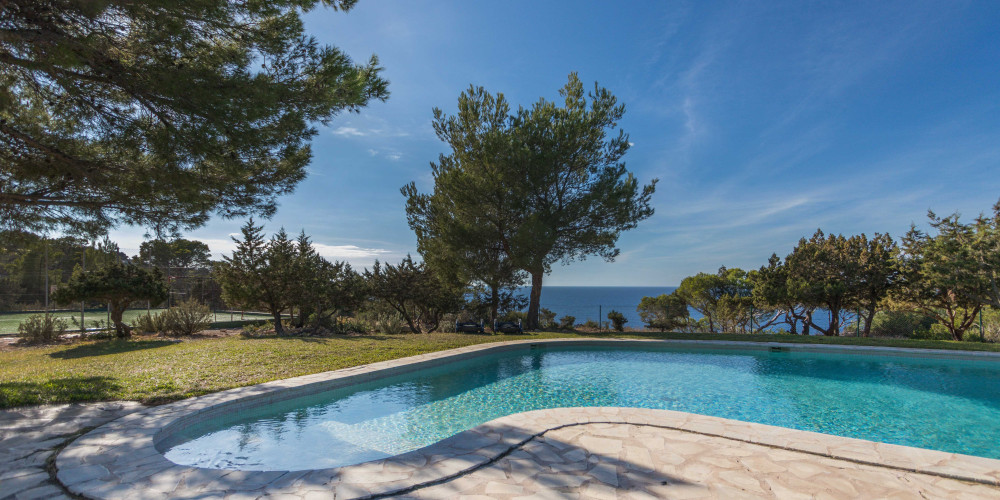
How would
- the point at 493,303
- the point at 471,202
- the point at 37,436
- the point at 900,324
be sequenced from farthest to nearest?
the point at 493,303
the point at 900,324
the point at 471,202
the point at 37,436

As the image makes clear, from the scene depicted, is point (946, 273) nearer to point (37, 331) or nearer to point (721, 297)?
point (721, 297)

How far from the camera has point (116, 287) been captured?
1057cm

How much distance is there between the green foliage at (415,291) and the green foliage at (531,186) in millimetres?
1181

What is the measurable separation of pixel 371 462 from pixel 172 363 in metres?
6.39

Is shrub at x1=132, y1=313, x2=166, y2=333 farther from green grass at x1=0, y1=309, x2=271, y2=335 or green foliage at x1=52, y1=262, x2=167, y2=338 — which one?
green grass at x1=0, y1=309, x2=271, y2=335

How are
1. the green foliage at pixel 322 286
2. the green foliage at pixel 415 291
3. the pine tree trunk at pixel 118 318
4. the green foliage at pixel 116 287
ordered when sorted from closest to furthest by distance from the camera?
1. the green foliage at pixel 116 287
2. the pine tree trunk at pixel 118 318
3. the green foliage at pixel 322 286
4. the green foliage at pixel 415 291

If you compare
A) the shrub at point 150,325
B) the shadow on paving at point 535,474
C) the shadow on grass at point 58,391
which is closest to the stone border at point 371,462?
the shadow on paving at point 535,474

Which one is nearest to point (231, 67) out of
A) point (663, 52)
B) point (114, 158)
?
point (114, 158)

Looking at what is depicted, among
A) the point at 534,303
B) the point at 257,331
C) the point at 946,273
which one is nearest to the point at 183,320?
the point at 257,331

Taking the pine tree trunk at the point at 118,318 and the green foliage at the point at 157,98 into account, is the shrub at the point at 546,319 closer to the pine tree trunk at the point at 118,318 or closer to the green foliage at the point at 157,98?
the green foliage at the point at 157,98

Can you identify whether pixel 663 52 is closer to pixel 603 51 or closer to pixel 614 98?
pixel 603 51

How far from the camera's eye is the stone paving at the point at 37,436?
270 centimetres

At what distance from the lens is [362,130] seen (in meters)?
10.3

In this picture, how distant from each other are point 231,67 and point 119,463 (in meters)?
4.48
